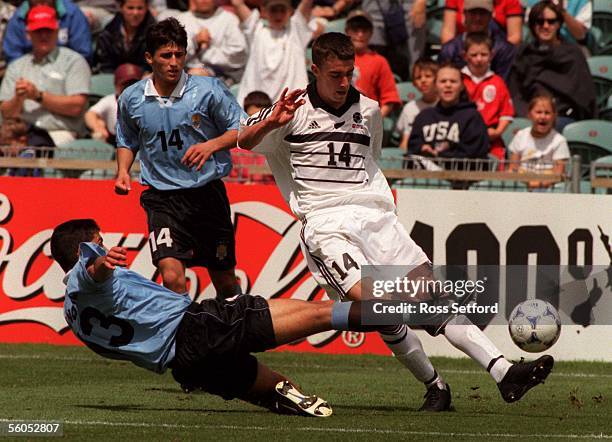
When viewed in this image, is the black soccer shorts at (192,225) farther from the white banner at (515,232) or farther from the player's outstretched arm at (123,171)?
the white banner at (515,232)

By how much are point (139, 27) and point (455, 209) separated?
5306 millimetres

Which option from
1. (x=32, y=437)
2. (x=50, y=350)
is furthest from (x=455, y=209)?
(x=32, y=437)

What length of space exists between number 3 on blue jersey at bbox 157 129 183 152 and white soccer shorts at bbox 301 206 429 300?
1.56m

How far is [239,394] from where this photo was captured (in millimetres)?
7340

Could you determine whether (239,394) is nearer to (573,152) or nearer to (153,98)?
(153,98)

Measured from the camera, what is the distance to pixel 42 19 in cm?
1427

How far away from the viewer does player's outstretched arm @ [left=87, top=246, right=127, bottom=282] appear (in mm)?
6527

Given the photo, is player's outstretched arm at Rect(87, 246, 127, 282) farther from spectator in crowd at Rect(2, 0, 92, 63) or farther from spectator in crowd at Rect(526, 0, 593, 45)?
spectator in crowd at Rect(526, 0, 593, 45)

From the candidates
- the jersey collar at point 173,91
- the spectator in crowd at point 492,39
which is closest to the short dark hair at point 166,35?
the jersey collar at point 173,91

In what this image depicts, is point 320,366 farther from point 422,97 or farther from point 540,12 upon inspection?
point 540,12

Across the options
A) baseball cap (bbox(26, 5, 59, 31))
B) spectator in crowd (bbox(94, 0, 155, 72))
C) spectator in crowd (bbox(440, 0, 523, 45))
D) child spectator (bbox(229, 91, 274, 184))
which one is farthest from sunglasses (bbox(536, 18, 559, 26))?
baseball cap (bbox(26, 5, 59, 31))

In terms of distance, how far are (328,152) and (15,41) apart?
28.3ft

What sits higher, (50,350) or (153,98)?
(153,98)

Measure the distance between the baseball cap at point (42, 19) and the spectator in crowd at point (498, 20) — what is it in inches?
180
